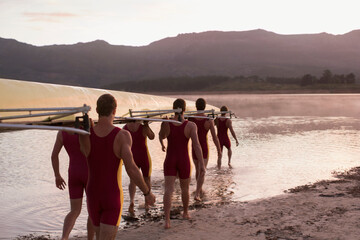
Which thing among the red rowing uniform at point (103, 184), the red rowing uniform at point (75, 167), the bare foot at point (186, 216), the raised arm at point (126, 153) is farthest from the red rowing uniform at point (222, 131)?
the raised arm at point (126, 153)

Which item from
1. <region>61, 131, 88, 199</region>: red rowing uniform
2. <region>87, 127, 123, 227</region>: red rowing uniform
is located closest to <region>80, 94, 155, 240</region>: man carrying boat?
<region>87, 127, 123, 227</region>: red rowing uniform

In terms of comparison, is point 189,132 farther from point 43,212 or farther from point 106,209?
point 43,212

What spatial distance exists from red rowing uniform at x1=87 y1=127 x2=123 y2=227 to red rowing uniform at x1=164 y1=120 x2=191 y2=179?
237cm

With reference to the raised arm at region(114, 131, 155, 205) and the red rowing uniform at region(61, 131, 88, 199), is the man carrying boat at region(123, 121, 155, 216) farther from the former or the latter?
the raised arm at region(114, 131, 155, 205)

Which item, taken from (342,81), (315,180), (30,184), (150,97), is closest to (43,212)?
(30,184)

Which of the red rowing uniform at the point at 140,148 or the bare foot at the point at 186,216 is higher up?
the red rowing uniform at the point at 140,148

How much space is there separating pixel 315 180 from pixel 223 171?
246 centimetres

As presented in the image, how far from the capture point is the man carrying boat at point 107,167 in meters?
3.96

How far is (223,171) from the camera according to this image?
12117 millimetres

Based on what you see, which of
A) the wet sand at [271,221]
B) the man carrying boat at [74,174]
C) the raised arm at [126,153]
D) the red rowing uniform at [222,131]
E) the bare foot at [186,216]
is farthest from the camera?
the red rowing uniform at [222,131]

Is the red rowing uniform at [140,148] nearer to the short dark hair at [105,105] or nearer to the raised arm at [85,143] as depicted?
the raised arm at [85,143]

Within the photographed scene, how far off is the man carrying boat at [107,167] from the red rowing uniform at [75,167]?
1015mm

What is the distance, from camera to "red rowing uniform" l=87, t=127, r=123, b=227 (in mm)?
4023

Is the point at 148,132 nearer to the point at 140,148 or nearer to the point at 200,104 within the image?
the point at 140,148
